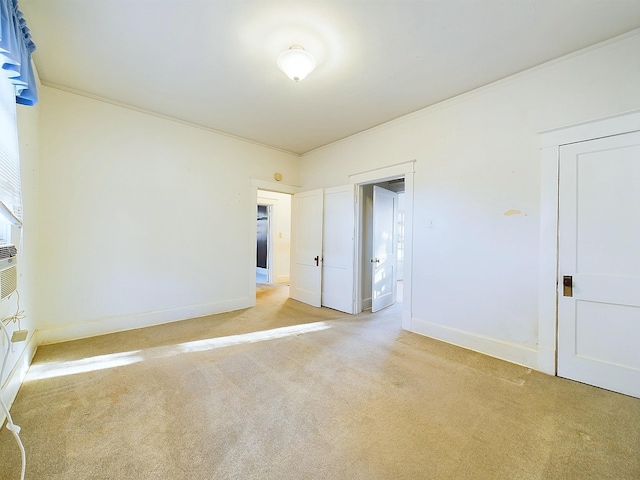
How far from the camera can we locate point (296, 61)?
2.21 metres

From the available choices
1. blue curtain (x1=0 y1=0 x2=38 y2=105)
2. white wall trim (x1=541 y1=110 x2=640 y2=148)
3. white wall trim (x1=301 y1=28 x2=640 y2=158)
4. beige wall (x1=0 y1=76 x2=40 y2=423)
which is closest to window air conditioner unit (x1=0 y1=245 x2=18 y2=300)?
beige wall (x1=0 y1=76 x2=40 y2=423)

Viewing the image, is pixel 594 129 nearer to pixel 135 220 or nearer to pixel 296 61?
pixel 296 61

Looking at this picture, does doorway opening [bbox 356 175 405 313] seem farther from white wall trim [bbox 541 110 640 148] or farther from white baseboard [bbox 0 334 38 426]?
white baseboard [bbox 0 334 38 426]

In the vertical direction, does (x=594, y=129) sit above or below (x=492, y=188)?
above

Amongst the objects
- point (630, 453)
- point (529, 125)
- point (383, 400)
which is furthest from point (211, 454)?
point (529, 125)

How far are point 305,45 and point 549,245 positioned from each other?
112 inches

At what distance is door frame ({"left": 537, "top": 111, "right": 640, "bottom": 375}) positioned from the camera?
2.33 m

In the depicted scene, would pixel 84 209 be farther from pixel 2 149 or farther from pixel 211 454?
pixel 211 454

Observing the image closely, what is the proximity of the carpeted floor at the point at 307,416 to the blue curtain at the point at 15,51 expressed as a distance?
218 centimetres

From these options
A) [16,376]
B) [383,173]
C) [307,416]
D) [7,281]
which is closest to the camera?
[7,281]

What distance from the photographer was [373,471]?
1.34 metres

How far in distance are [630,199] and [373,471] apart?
2752mm

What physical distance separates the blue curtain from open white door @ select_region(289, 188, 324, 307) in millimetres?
3459

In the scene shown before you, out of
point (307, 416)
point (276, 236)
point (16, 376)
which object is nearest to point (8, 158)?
point (16, 376)
